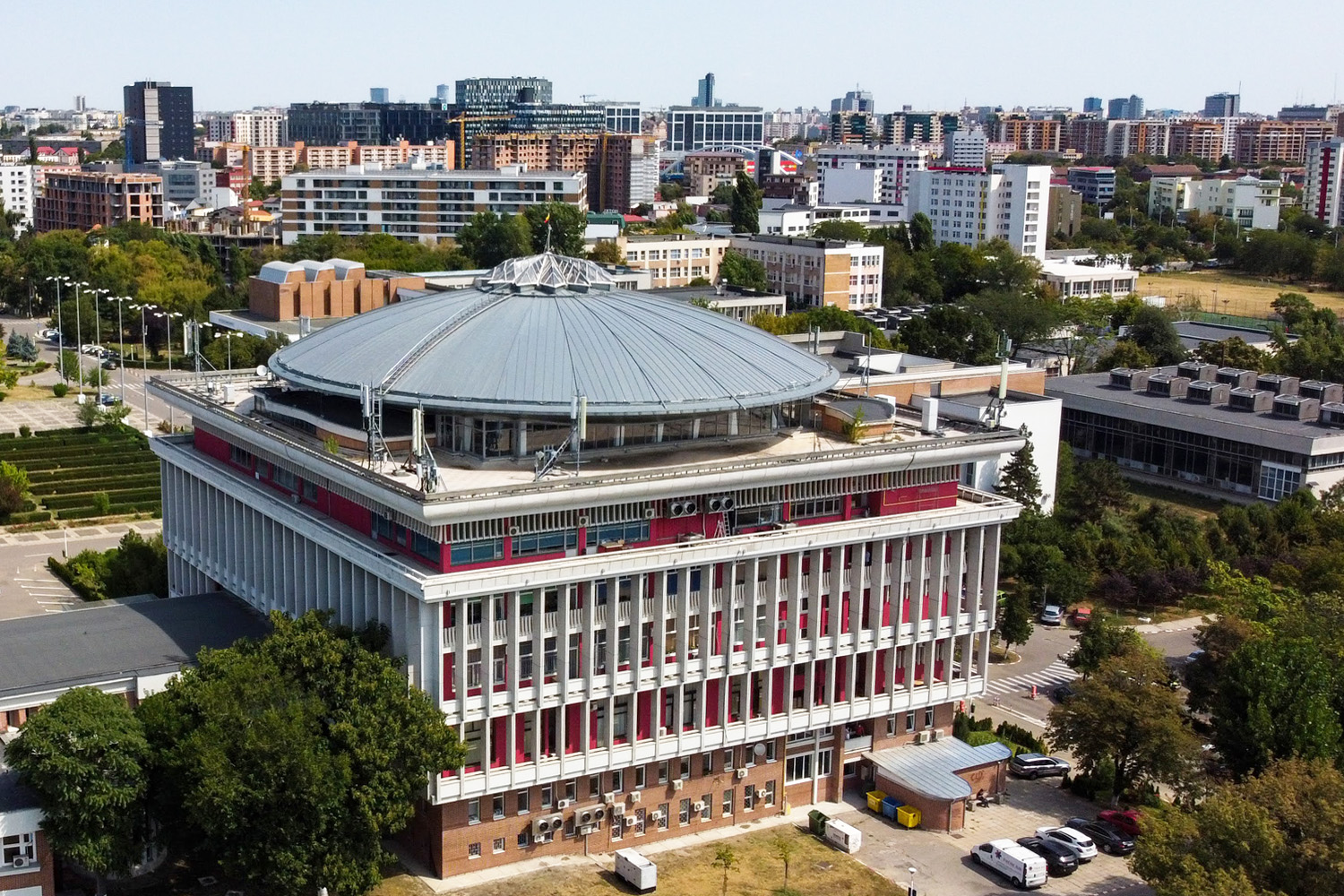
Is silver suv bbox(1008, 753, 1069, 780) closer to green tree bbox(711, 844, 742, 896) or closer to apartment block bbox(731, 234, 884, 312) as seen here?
green tree bbox(711, 844, 742, 896)

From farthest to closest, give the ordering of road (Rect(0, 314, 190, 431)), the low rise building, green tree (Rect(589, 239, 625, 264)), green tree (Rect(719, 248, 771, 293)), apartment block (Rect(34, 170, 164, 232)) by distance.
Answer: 1. apartment block (Rect(34, 170, 164, 232))
2. green tree (Rect(589, 239, 625, 264))
3. green tree (Rect(719, 248, 771, 293))
4. road (Rect(0, 314, 190, 431))
5. the low rise building

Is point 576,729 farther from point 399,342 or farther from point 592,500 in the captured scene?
point 399,342

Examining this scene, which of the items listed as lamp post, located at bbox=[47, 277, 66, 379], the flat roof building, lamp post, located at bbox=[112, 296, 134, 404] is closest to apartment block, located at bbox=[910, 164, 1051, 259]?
lamp post, located at bbox=[112, 296, 134, 404]

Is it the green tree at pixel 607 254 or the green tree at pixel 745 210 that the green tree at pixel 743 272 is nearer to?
the green tree at pixel 607 254

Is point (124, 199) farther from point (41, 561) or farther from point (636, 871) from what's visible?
point (636, 871)

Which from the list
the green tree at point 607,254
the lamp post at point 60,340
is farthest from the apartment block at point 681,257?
the lamp post at point 60,340

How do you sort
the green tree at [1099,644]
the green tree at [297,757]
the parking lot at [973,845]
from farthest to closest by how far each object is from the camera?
the green tree at [1099,644] < the parking lot at [973,845] < the green tree at [297,757]

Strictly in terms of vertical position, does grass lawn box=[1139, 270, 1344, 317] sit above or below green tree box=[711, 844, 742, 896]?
above
